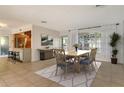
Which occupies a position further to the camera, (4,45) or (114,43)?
(4,45)

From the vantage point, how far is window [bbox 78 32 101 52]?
6105 millimetres

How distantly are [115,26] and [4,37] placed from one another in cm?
861

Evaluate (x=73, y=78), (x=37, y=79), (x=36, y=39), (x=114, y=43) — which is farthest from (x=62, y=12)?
(x=114, y=43)

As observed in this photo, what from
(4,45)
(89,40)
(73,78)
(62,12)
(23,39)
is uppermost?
(62,12)

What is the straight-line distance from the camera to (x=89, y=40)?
21.4 ft

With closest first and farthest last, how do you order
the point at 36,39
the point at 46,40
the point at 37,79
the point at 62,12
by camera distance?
the point at 37,79 → the point at 62,12 → the point at 36,39 → the point at 46,40

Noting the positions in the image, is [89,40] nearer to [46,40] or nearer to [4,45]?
[46,40]

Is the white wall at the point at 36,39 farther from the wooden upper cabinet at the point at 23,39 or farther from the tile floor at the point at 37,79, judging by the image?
the tile floor at the point at 37,79

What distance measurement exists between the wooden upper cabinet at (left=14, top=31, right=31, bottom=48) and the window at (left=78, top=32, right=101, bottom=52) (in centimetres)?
347

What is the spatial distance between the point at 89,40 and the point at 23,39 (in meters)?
4.68

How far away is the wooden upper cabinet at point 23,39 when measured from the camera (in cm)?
657

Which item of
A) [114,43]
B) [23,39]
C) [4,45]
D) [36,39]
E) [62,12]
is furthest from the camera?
[4,45]

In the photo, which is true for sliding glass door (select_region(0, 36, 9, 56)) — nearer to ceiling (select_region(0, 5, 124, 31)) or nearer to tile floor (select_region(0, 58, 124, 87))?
ceiling (select_region(0, 5, 124, 31))
